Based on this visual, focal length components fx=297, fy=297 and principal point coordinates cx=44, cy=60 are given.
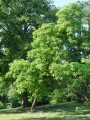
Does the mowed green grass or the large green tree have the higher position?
the large green tree

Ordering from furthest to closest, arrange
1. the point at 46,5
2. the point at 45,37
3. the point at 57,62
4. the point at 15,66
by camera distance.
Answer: the point at 46,5, the point at 15,66, the point at 45,37, the point at 57,62

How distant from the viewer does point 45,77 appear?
22484 mm

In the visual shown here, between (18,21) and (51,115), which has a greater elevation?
(18,21)

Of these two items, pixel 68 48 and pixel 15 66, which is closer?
pixel 68 48

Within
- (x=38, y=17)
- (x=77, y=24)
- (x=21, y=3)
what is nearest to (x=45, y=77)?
(x=77, y=24)

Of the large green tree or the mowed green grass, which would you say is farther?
the large green tree

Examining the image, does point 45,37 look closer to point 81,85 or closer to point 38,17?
point 81,85

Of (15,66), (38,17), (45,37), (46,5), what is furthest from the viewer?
(46,5)

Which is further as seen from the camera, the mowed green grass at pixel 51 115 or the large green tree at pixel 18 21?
the large green tree at pixel 18 21

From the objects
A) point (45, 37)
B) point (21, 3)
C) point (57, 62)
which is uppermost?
point (21, 3)

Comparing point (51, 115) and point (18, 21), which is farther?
point (18, 21)

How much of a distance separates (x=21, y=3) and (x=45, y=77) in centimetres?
949

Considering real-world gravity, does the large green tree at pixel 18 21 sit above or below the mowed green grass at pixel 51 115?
above

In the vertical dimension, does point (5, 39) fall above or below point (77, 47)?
above
